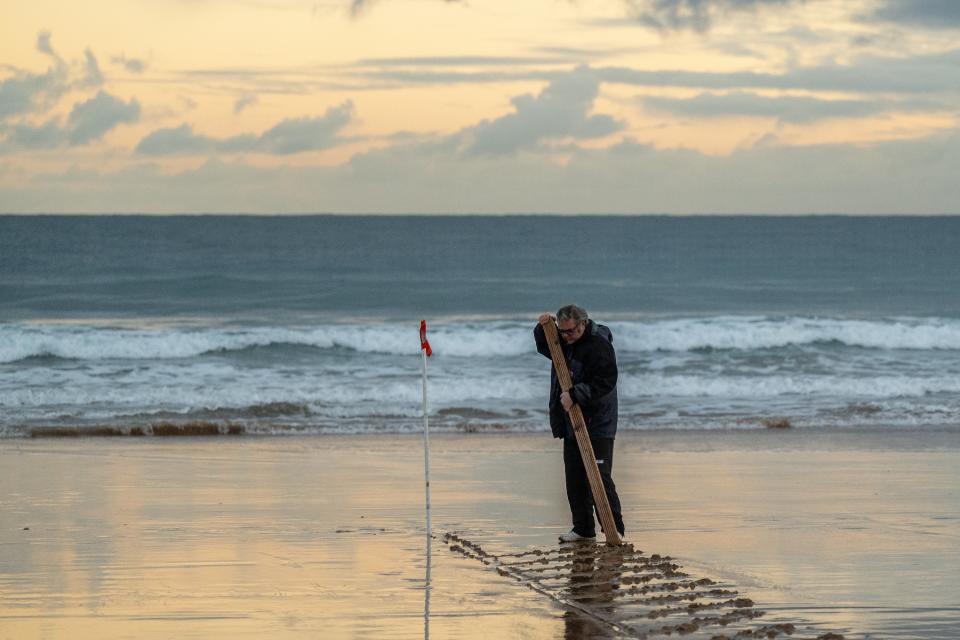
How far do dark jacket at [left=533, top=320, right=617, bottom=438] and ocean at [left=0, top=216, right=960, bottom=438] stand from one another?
27.1ft

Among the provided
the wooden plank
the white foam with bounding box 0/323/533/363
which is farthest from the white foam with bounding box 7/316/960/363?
the wooden plank

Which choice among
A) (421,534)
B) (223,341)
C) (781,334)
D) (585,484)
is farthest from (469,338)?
(585,484)

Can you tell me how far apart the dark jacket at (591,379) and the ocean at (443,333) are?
8.27 meters

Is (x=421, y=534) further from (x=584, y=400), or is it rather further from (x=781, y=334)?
(x=781, y=334)

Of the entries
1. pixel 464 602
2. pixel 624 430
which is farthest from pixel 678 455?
pixel 464 602

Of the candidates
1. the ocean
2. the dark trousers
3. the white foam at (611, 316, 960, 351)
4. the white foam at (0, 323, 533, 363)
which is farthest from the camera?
the white foam at (611, 316, 960, 351)

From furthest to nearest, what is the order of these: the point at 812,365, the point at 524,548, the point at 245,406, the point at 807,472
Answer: the point at 812,365 → the point at 245,406 → the point at 807,472 → the point at 524,548

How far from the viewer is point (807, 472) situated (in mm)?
12992

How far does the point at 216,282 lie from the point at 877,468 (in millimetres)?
38599

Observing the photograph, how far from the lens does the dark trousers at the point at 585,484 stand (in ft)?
29.9

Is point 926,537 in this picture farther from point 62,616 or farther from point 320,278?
point 320,278

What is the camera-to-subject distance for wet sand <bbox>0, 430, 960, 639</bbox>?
7.00m

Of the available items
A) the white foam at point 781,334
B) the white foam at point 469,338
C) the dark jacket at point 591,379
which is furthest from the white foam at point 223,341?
the dark jacket at point 591,379

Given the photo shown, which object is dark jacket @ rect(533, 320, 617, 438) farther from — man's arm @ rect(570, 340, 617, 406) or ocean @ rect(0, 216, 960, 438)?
ocean @ rect(0, 216, 960, 438)
